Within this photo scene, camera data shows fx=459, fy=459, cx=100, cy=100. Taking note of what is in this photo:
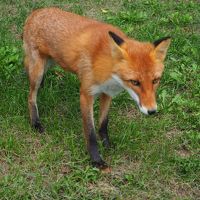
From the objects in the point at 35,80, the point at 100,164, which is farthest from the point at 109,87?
the point at 35,80

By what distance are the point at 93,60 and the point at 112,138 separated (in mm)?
1127

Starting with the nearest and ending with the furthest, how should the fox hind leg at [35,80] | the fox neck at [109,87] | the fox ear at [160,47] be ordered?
the fox ear at [160,47], the fox neck at [109,87], the fox hind leg at [35,80]

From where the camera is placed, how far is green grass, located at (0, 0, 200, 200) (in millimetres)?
4918

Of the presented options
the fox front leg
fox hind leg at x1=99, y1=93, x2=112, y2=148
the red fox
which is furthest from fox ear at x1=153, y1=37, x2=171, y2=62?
fox hind leg at x1=99, y1=93, x2=112, y2=148

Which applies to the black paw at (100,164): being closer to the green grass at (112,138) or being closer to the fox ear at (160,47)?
the green grass at (112,138)

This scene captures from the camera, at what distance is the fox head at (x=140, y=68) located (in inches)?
179

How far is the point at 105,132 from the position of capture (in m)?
5.62

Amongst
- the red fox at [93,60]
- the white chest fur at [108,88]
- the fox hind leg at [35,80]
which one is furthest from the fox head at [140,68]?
the fox hind leg at [35,80]

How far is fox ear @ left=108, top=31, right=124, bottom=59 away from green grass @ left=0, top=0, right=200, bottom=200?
131 cm

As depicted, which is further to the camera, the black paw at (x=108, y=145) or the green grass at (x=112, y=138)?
the black paw at (x=108, y=145)

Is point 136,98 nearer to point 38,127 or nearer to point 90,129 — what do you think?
point 90,129

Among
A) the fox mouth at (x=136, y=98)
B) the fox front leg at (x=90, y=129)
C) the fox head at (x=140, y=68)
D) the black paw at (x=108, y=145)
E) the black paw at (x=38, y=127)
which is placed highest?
the fox head at (x=140, y=68)

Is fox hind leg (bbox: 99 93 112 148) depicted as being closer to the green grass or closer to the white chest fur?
the green grass

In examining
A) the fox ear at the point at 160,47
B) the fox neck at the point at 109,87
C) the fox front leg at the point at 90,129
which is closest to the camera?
the fox ear at the point at 160,47
